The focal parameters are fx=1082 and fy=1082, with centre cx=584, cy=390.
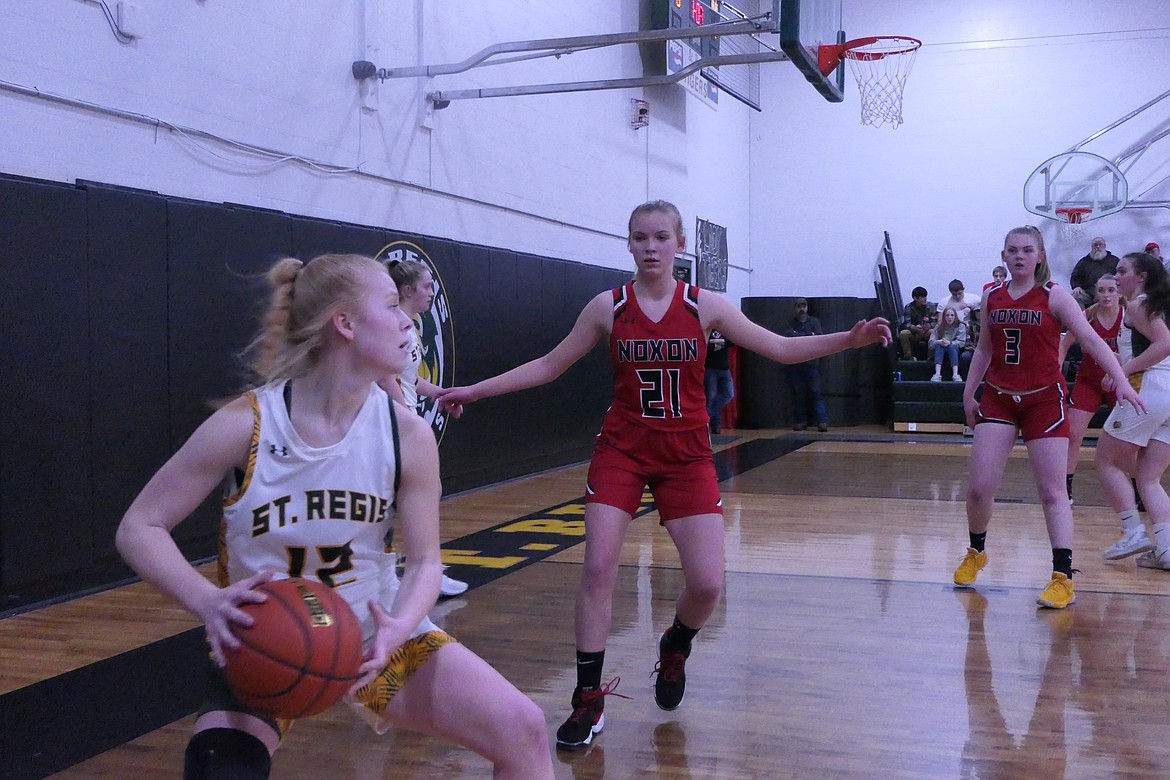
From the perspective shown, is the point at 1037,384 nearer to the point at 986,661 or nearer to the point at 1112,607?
the point at 1112,607

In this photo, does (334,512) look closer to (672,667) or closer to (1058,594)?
(672,667)

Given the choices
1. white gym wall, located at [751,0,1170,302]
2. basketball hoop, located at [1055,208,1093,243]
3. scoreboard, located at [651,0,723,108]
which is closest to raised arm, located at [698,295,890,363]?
scoreboard, located at [651,0,723,108]

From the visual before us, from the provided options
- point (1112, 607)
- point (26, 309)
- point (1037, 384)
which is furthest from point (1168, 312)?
point (26, 309)

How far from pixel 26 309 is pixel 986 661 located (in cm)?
430

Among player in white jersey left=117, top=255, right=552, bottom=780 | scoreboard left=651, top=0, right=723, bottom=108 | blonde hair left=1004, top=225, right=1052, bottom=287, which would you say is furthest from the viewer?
scoreboard left=651, top=0, right=723, bottom=108

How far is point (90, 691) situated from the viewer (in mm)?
3730

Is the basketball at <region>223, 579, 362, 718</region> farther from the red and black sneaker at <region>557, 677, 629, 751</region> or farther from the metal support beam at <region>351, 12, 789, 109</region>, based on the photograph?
the metal support beam at <region>351, 12, 789, 109</region>

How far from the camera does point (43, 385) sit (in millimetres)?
4906

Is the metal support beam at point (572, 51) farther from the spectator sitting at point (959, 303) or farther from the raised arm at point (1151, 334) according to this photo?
the spectator sitting at point (959, 303)

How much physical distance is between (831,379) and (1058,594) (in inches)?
437

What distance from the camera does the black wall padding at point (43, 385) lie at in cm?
473

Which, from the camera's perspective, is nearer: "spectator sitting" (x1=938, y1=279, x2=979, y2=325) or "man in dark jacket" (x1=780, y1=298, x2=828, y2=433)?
"spectator sitting" (x1=938, y1=279, x2=979, y2=325)

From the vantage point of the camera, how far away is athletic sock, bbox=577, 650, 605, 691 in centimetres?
335

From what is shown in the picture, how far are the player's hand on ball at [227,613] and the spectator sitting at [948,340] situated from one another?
13.9m
